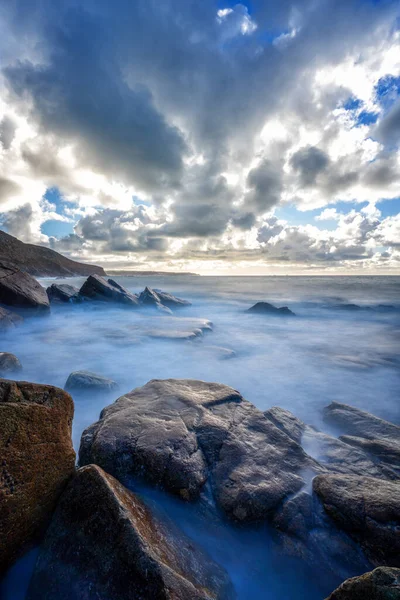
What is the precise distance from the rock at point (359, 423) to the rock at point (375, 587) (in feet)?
10.7

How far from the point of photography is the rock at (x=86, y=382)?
19.5 feet

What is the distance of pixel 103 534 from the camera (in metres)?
1.90

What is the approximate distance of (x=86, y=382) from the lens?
6.01 metres

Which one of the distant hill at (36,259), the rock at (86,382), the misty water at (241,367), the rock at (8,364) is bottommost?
the misty water at (241,367)

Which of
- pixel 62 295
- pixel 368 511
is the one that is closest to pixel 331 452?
pixel 368 511

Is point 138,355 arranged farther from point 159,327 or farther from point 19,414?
point 19,414

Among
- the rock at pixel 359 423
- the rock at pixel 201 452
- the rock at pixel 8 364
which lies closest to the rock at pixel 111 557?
the rock at pixel 201 452

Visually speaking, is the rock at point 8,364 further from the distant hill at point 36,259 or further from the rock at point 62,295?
the distant hill at point 36,259

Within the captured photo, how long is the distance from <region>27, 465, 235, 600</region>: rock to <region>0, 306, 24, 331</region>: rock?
38.6 ft

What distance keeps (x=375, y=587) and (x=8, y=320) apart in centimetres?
1401

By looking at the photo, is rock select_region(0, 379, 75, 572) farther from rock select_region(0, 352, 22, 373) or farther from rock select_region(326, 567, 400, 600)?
rock select_region(0, 352, 22, 373)

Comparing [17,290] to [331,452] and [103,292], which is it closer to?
[103,292]

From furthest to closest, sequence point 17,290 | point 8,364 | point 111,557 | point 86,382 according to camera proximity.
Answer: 1. point 17,290
2. point 8,364
3. point 86,382
4. point 111,557

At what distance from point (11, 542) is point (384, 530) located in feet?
9.86
